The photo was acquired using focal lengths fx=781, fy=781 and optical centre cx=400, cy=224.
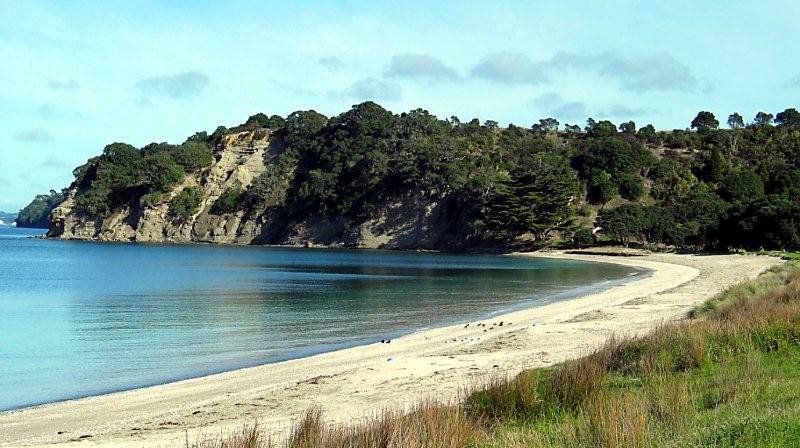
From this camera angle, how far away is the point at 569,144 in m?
118

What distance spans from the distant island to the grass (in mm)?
60530

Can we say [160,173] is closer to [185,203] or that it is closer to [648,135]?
[185,203]

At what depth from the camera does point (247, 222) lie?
124 metres

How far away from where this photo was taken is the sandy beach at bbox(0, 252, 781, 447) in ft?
40.5

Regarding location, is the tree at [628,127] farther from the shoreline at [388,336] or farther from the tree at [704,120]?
the shoreline at [388,336]

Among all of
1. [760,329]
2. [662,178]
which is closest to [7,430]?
[760,329]

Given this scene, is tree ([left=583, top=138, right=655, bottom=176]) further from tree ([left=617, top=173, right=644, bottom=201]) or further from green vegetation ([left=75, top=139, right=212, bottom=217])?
green vegetation ([left=75, top=139, right=212, bottom=217])

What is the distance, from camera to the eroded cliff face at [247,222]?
348 ft

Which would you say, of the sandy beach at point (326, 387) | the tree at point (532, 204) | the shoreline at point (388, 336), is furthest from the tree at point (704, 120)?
the sandy beach at point (326, 387)

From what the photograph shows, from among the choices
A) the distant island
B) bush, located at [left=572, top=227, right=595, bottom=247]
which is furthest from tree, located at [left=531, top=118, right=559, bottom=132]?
Result: bush, located at [left=572, top=227, right=595, bottom=247]

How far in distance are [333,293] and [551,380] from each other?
30181 millimetres

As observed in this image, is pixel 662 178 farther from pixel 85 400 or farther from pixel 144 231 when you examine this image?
pixel 85 400

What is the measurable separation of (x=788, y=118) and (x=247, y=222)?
291 ft

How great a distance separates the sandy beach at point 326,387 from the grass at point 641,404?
148 cm
